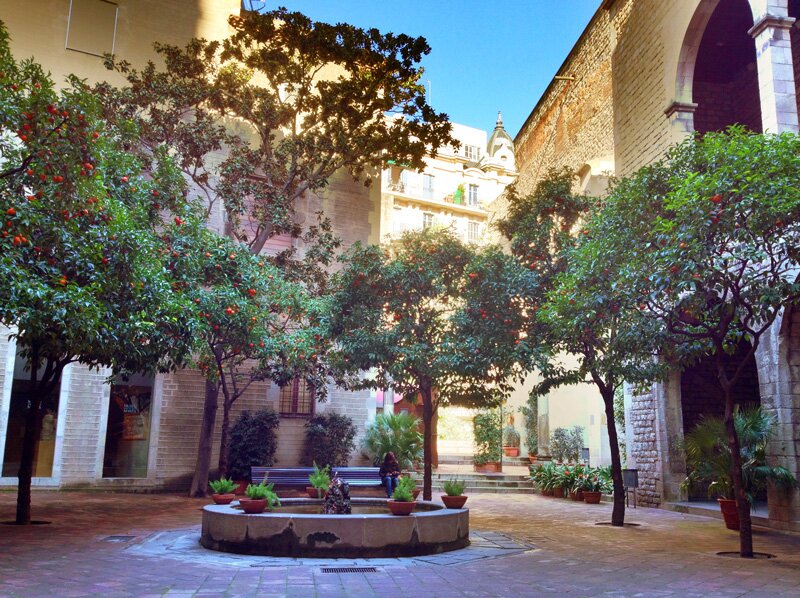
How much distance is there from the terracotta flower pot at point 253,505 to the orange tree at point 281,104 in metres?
9.50

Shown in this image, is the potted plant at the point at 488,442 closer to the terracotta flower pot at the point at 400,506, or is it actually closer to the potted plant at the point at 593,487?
the potted plant at the point at 593,487

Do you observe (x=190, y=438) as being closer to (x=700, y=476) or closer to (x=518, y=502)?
(x=518, y=502)

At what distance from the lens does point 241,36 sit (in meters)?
18.3

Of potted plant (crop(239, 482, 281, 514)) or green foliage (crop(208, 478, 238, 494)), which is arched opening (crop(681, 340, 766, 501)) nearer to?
green foliage (crop(208, 478, 238, 494))

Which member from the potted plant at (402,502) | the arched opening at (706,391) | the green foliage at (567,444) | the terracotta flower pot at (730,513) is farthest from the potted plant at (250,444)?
the terracotta flower pot at (730,513)

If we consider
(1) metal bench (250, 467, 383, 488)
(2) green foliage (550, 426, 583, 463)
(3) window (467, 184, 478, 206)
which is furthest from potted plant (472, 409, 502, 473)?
(3) window (467, 184, 478, 206)

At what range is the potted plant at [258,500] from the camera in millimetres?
9461

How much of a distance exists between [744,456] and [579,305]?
15.4 feet

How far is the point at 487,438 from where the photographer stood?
25297 mm

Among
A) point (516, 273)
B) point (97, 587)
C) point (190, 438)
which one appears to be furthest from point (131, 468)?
point (97, 587)

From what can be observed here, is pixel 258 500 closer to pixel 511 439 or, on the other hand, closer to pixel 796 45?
pixel 796 45

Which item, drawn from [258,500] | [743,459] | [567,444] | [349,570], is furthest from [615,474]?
[567,444]

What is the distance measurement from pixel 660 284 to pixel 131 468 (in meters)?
15.6

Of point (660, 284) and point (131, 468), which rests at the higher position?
point (660, 284)
